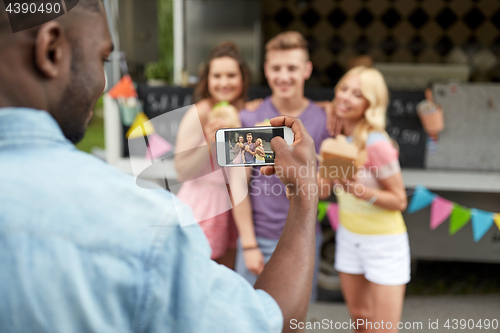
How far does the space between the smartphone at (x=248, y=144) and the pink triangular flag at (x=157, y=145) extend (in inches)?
6.2

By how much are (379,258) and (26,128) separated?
123cm

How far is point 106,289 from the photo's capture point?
1.09 ft

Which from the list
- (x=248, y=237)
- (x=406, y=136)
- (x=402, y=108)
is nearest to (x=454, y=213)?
(x=406, y=136)

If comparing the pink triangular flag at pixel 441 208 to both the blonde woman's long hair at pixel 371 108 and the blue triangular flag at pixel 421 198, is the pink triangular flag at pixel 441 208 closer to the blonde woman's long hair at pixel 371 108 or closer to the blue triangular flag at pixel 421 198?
the blue triangular flag at pixel 421 198

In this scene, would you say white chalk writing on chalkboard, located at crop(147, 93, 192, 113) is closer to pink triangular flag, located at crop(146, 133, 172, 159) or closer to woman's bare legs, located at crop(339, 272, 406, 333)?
woman's bare legs, located at crop(339, 272, 406, 333)

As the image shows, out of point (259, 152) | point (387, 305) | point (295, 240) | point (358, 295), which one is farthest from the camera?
point (358, 295)

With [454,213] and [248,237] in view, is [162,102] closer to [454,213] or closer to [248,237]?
[248,237]

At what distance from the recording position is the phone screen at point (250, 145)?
1.91 ft

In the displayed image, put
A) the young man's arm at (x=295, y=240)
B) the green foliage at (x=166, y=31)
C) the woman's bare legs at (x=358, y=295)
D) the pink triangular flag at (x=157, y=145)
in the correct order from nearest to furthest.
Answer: the young man's arm at (x=295, y=240) < the pink triangular flag at (x=157, y=145) < the woman's bare legs at (x=358, y=295) < the green foliage at (x=166, y=31)

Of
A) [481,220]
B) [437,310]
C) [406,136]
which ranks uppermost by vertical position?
[406,136]

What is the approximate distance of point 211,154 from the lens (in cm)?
70

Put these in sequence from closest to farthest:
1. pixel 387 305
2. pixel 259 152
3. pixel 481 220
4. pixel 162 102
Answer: pixel 259 152
pixel 387 305
pixel 481 220
pixel 162 102

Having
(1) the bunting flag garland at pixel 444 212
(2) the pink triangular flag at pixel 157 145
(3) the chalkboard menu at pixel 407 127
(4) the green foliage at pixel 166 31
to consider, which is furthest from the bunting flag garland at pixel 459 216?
(4) the green foliage at pixel 166 31

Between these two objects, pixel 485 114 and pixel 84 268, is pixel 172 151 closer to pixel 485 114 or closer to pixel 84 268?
pixel 84 268
